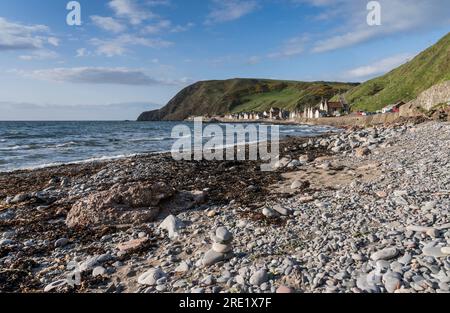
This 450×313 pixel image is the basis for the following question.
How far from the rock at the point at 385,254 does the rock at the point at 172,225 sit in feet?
A: 14.4

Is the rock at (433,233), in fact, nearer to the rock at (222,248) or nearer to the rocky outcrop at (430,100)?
the rock at (222,248)

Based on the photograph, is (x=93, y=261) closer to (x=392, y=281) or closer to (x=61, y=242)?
(x=61, y=242)

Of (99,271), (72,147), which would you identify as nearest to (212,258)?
(99,271)

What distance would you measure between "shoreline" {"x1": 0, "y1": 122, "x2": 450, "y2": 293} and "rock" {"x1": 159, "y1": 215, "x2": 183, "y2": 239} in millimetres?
64

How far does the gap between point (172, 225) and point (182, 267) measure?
7.31ft

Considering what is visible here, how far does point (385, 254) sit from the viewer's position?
5.41 meters

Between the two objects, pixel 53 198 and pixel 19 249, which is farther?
pixel 53 198

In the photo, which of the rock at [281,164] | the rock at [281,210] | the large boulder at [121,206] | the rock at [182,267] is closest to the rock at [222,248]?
the rock at [182,267]

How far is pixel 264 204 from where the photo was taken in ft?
32.5

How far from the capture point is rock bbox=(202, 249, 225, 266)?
602 centimetres

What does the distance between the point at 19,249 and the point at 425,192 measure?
10339 millimetres
